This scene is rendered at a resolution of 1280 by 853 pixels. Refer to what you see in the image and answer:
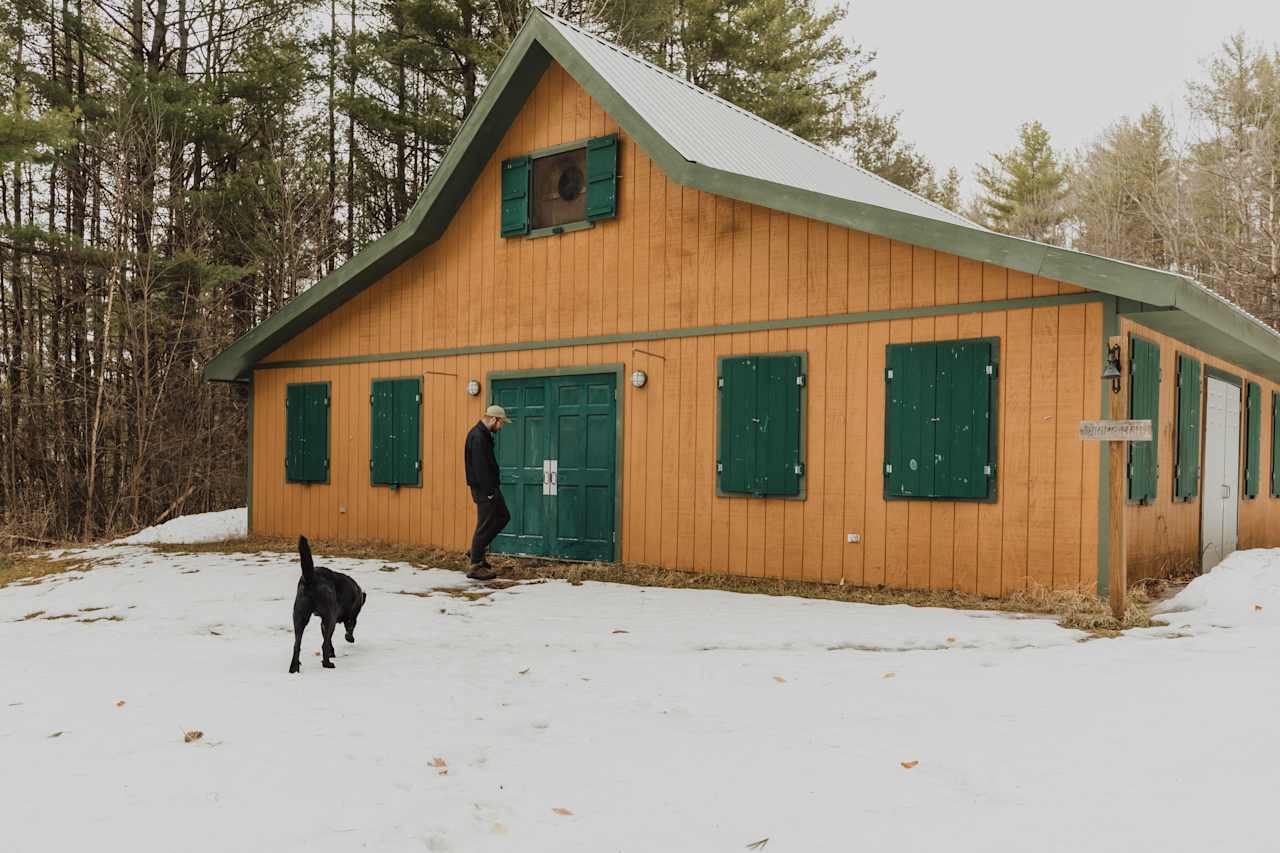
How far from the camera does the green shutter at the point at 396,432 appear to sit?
36.9ft

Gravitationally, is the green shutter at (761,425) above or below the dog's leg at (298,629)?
above

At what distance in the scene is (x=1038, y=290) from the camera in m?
7.33

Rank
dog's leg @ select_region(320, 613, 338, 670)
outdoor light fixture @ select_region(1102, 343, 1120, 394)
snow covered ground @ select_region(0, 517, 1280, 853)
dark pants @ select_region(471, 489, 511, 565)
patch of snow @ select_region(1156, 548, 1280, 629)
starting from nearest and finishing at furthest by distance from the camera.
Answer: snow covered ground @ select_region(0, 517, 1280, 853) < dog's leg @ select_region(320, 613, 338, 670) < patch of snow @ select_region(1156, 548, 1280, 629) < outdoor light fixture @ select_region(1102, 343, 1120, 394) < dark pants @ select_region(471, 489, 511, 565)

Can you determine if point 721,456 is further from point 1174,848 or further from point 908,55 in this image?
point 908,55

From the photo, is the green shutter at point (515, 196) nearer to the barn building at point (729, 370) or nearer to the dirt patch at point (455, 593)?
the barn building at point (729, 370)

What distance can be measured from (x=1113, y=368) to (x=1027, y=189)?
24.4 meters

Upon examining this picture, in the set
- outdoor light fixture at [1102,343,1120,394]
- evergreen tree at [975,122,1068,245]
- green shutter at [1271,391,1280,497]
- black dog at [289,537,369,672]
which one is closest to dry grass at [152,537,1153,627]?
outdoor light fixture at [1102,343,1120,394]

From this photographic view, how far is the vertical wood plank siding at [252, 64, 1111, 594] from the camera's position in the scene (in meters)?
7.36

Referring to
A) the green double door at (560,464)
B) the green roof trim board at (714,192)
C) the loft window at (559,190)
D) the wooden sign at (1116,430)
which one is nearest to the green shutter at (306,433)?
the green roof trim board at (714,192)

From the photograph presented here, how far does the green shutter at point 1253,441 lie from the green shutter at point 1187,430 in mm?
2154

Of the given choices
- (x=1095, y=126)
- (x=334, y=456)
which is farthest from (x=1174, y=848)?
(x=1095, y=126)

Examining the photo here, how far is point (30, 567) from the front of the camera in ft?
34.8

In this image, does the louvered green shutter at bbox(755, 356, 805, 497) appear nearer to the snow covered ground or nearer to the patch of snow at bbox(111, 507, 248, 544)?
the snow covered ground

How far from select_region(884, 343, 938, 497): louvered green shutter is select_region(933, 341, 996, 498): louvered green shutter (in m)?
0.06
